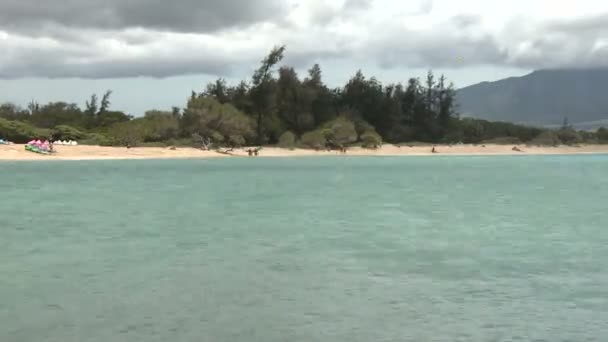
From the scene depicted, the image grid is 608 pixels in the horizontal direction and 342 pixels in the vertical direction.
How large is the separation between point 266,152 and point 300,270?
84.7 meters

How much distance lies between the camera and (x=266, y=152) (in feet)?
333

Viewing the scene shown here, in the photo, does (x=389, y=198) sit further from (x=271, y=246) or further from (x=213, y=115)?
(x=213, y=115)

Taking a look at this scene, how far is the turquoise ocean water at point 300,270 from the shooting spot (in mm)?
12062

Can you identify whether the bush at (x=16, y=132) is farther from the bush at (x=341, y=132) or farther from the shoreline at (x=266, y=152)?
the bush at (x=341, y=132)

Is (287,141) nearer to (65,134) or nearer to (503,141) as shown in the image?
(65,134)

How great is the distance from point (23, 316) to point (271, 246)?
9.27 m

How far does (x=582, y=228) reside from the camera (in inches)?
1016

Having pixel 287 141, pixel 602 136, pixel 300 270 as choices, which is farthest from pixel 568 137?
pixel 300 270

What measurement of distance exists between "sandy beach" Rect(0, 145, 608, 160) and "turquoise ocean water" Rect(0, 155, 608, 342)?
150 feet

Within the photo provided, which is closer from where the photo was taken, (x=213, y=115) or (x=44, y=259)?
(x=44, y=259)

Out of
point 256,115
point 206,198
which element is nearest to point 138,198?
point 206,198

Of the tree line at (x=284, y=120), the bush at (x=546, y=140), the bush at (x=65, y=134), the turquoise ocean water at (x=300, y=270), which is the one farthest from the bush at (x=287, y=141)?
the turquoise ocean water at (x=300, y=270)

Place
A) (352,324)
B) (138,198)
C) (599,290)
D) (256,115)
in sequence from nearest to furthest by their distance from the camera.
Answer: (352,324) → (599,290) → (138,198) → (256,115)

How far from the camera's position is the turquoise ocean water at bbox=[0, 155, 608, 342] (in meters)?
12.1
